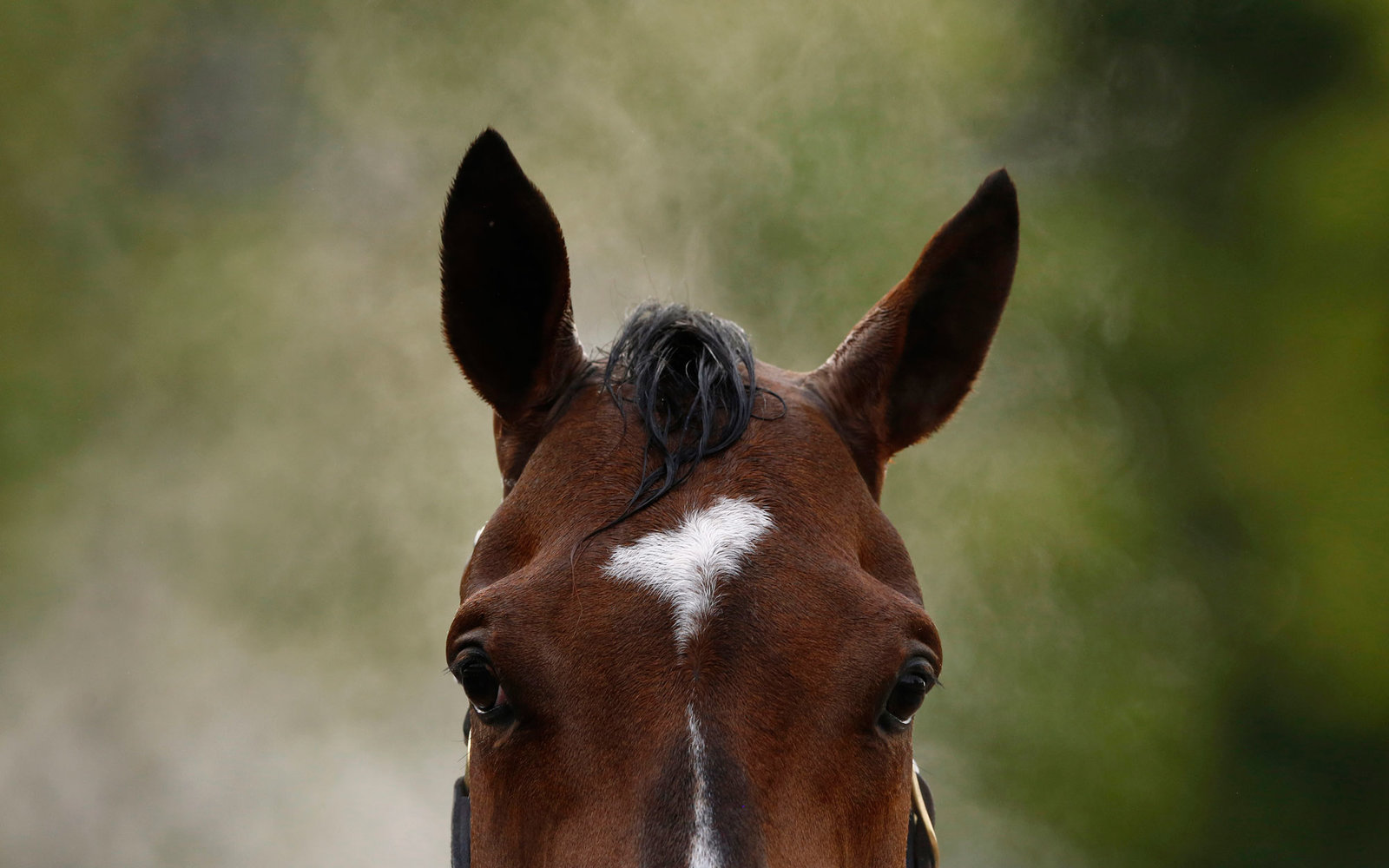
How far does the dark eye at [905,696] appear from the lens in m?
1.70

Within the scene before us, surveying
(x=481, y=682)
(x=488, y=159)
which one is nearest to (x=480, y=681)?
(x=481, y=682)

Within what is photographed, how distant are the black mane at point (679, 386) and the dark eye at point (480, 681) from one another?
36cm

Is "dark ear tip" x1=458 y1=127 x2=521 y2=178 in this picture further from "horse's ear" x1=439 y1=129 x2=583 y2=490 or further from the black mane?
the black mane

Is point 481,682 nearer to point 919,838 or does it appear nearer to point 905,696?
point 905,696

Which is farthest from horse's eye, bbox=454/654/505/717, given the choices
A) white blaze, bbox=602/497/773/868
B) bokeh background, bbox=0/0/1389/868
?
bokeh background, bbox=0/0/1389/868

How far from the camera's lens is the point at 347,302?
29.8 ft

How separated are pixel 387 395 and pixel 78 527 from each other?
10.6ft

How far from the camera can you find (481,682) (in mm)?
1708

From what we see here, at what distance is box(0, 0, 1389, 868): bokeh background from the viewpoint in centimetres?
767

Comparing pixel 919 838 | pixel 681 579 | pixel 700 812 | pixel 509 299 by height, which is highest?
pixel 509 299

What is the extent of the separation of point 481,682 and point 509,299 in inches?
34.2

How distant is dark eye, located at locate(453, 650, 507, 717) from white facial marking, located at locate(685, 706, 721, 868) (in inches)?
16.0

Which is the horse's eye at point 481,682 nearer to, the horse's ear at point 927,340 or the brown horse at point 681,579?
the brown horse at point 681,579

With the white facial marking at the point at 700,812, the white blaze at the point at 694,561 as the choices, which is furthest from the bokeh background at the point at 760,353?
the white facial marking at the point at 700,812
